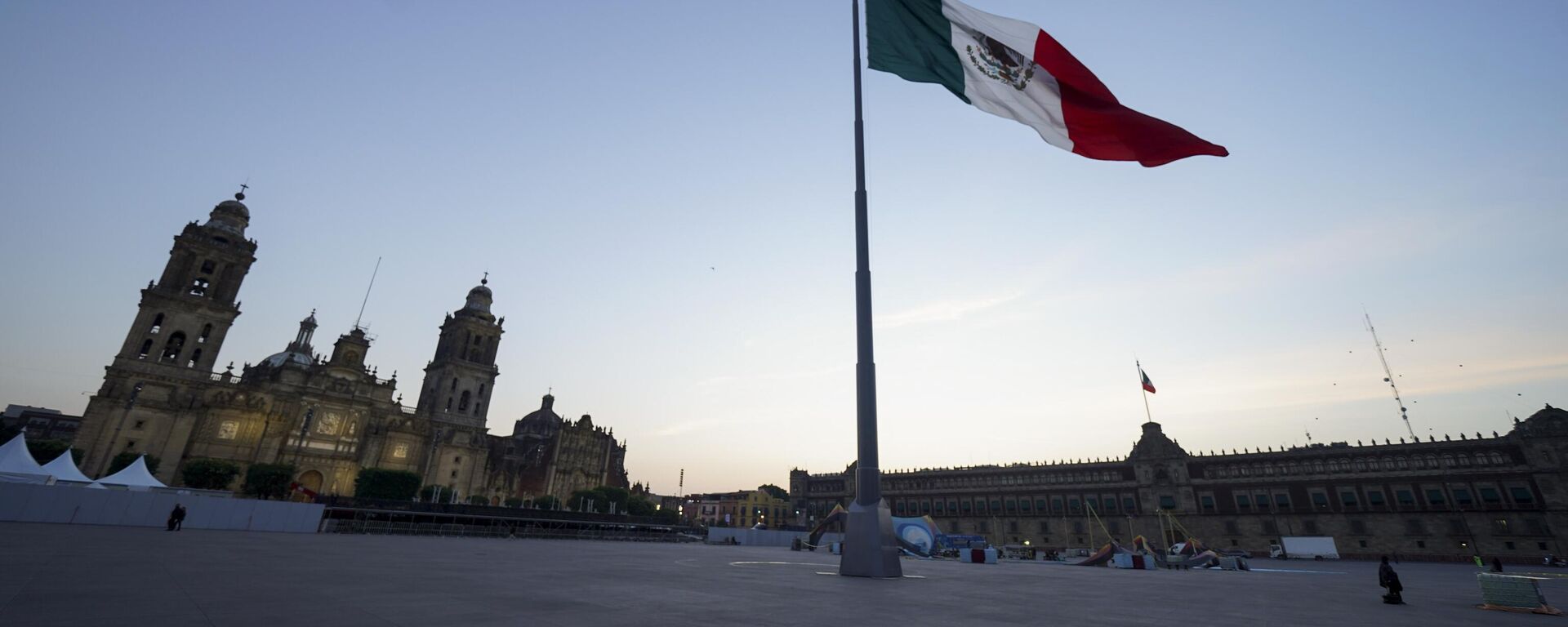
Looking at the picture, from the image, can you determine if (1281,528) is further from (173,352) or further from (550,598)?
(173,352)

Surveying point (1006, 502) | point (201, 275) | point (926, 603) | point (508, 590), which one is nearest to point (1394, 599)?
point (926, 603)

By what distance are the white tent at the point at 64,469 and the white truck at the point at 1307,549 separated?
103941 millimetres

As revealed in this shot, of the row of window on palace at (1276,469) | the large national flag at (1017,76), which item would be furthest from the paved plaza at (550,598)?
the row of window on palace at (1276,469)

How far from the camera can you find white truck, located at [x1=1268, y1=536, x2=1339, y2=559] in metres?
66.9

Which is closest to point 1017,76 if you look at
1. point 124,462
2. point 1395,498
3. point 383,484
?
point 383,484

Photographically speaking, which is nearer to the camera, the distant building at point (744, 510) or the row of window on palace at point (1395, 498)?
the row of window on palace at point (1395, 498)

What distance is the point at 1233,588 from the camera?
618 inches

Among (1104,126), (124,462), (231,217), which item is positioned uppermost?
(231,217)

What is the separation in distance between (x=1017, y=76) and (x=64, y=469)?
57.6 metres

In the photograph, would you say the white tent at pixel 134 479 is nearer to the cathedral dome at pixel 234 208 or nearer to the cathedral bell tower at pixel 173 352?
the cathedral bell tower at pixel 173 352

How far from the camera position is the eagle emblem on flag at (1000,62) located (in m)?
14.5

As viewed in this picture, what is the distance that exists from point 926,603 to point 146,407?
84.7 metres

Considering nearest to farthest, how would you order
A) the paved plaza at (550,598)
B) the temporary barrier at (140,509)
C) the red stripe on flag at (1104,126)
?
the paved plaza at (550,598) < the red stripe on flag at (1104,126) < the temporary barrier at (140,509)

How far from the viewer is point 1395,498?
67875 mm
